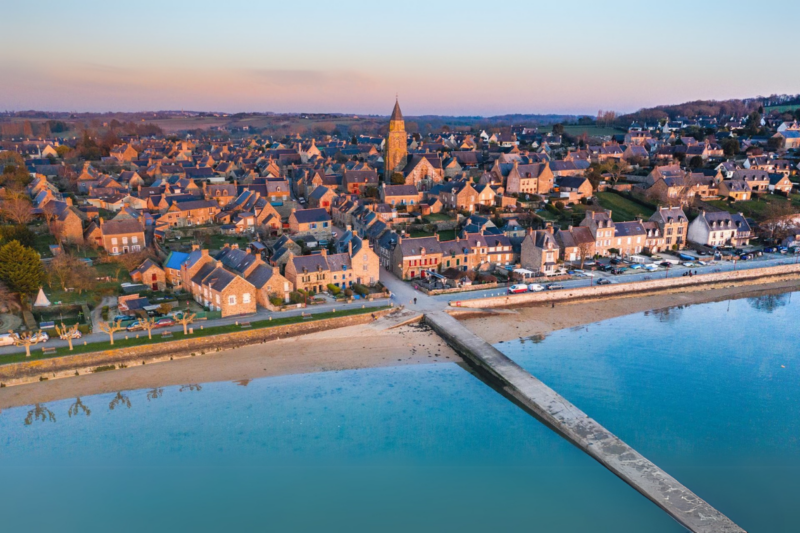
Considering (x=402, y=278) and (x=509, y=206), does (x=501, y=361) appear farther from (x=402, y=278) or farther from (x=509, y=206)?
(x=509, y=206)

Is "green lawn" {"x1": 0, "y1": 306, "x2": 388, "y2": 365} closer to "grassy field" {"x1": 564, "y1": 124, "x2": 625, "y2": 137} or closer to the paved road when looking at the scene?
the paved road

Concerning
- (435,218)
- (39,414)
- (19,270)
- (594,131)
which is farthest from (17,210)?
(594,131)

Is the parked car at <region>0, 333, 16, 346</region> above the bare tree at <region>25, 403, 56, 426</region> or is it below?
above

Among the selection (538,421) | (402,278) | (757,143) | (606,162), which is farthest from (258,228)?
(757,143)

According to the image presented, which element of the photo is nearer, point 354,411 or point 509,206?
point 354,411

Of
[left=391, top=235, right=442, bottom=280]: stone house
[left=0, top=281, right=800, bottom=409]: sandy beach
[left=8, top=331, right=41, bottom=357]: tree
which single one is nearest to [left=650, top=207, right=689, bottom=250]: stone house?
[left=0, top=281, right=800, bottom=409]: sandy beach

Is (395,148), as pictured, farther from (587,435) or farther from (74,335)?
(587,435)
